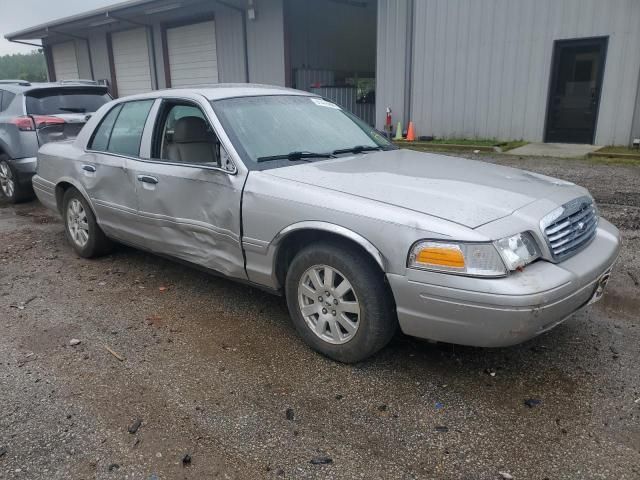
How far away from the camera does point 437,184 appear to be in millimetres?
3342

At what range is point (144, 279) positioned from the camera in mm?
4934

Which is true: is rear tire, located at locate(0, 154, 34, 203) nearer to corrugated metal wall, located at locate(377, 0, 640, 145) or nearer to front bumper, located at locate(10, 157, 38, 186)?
front bumper, located at locate(10, 157, 38, 186)

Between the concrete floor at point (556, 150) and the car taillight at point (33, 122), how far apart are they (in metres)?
8.24

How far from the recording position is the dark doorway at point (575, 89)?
11.3m

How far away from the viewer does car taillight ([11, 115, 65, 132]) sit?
7.75 meters

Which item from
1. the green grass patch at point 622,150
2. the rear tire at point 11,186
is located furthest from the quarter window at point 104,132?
the green grass patch at point 622,150

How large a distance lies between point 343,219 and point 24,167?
6578 millimetres

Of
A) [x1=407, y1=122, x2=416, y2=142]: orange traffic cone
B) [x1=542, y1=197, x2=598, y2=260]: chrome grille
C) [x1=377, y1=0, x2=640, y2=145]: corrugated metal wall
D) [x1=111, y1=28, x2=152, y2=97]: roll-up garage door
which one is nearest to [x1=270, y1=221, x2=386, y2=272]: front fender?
[x1=542, y1=197, x2=598, y2=260]: chrome grille

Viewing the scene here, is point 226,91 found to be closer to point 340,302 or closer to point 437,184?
point 437,184

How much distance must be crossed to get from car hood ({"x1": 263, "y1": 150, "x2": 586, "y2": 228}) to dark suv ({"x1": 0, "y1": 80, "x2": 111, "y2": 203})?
18.7ft

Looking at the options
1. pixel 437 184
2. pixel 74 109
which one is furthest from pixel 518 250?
pixel 74 109

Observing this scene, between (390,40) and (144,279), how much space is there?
11.0m

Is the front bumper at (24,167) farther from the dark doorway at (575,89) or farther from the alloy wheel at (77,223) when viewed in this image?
the dark doorway at (575,89)

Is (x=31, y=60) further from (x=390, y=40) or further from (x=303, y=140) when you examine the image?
(x=303, y=140)
